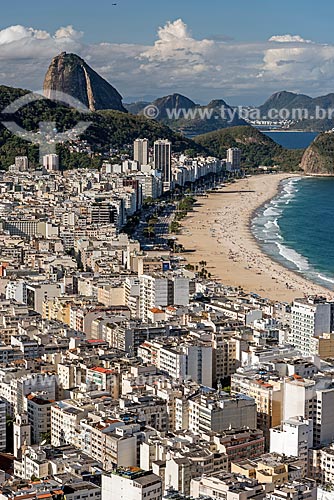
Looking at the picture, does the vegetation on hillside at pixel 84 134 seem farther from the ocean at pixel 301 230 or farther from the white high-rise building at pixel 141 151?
the ocean at pixel 301 230

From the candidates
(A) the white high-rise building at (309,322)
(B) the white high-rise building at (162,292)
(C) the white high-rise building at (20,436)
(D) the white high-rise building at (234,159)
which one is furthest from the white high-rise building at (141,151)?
(C) the white high-rise building at (20,436)

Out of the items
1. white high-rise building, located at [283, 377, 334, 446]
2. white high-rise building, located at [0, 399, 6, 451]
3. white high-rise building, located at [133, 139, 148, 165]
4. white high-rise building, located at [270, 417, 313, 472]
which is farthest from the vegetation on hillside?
white high-rise building, located at [270, 417, 313, 472]

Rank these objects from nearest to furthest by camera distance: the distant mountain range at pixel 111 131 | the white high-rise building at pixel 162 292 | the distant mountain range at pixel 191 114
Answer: the white high-rise building at pixel 162 292
the distant mountain range at pixel 111 131
the distant mountain range at pixel 191 114

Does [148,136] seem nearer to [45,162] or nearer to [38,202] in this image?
[45,162]

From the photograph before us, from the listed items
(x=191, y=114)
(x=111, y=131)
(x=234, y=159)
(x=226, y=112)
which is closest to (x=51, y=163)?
(x=111, y=131)

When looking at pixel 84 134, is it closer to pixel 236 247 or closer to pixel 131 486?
pixel 236 247

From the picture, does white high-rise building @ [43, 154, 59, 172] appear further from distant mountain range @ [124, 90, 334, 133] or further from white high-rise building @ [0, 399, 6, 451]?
distant mountain range @ [124, 90, 334, 133]
